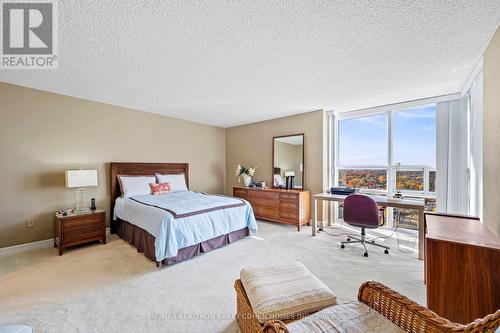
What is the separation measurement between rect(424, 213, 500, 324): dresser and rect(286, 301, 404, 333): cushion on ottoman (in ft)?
2.29

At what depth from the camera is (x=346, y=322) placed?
1.06 meters

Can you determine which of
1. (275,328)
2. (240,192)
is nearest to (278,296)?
(275,328)

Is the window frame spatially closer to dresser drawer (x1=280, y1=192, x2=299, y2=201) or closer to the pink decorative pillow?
dresser drawer (x1=280, y1=192, x2=299, y2=201)

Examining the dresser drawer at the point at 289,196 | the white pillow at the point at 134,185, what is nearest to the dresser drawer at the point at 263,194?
the dresser drawer at the point at 289,196

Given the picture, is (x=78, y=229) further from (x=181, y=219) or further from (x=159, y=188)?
(x=181, y=219)

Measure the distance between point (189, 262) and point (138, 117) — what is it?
327 cm

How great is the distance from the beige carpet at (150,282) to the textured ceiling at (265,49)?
2456mm

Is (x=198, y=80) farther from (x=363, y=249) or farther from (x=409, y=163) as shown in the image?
(x=409, y=163)

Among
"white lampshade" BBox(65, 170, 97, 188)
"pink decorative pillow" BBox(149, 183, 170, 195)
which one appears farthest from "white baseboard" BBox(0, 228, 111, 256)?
"pink decorative pillow" BBox(149, 183, 170, 195)

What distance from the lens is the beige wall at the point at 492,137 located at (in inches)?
67.4

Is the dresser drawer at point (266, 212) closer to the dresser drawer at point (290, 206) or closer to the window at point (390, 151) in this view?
the dresser drawer at point (290, 206)

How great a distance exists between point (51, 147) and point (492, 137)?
5.59 m

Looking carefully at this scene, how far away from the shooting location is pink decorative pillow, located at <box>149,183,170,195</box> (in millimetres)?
4077

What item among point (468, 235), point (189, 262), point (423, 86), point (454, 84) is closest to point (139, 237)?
point (189, 262)
